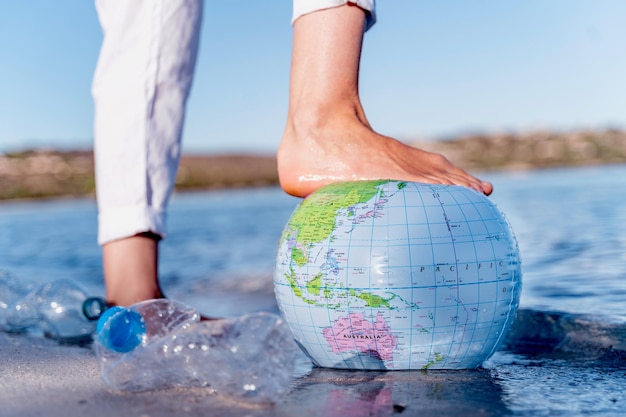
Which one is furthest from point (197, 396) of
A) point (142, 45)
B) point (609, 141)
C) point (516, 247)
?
point (609, 141)

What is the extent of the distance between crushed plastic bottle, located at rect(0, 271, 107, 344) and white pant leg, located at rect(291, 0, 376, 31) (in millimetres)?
1507

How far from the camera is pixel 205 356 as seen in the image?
2.03 metres

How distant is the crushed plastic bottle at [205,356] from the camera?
1887 millimetres

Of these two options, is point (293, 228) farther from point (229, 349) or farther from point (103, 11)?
point (103, 11)

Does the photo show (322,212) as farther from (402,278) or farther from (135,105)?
(135,105)

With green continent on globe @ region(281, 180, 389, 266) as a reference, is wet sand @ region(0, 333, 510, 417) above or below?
below

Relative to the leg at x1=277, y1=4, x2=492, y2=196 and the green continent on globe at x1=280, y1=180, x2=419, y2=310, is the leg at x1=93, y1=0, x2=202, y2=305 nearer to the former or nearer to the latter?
the leg at x1=277, y1=4, x2=492, y2=196

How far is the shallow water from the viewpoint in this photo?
1.92 m

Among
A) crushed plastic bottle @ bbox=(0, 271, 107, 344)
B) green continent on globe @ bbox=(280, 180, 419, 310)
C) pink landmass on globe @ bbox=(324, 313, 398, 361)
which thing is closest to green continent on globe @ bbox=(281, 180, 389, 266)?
green continent on globe @ bbox=(280, 180, 419, 310)

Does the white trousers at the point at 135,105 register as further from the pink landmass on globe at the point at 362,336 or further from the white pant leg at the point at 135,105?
the pink landmass on globe at the point at 362,336

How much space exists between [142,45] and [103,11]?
0.22 m

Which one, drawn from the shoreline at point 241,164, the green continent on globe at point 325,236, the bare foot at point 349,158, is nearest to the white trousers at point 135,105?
the bare foot at point 349,158

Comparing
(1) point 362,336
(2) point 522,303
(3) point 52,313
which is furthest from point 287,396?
(2) point 522,303

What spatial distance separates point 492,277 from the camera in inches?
88.0
